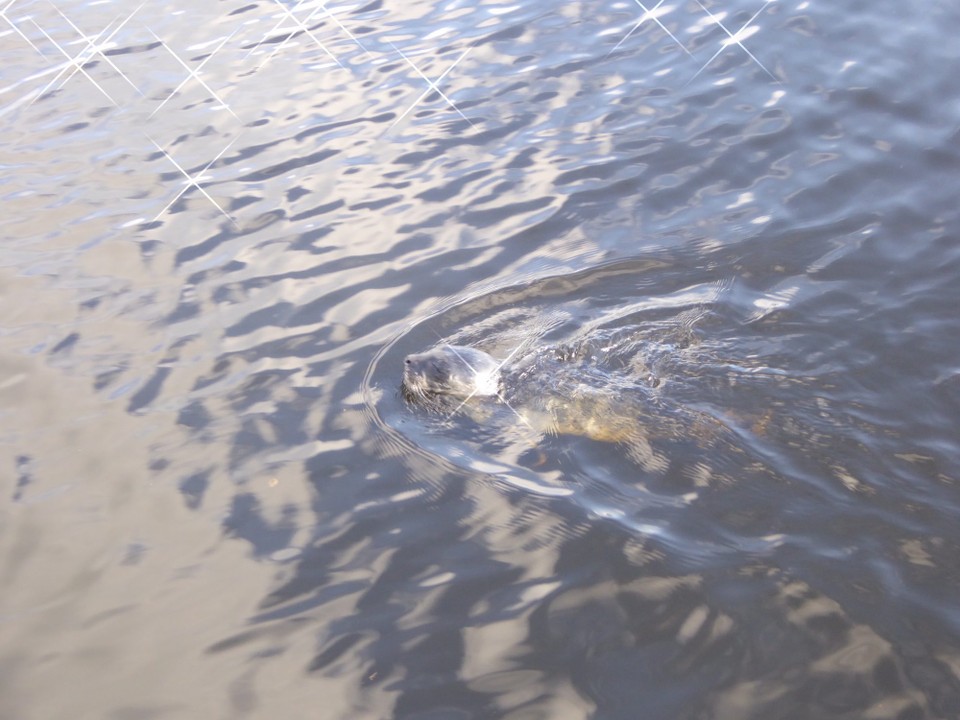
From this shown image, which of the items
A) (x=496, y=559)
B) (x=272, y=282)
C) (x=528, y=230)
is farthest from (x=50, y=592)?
(x=528, y=230)

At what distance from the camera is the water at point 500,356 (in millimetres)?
3992

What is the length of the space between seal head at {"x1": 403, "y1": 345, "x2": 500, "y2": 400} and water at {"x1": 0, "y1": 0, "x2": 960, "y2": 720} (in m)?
0.16

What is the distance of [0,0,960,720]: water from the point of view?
3.99 m

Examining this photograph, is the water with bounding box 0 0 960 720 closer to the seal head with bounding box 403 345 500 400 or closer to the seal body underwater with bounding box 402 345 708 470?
the seal body underwater with bounding box 402 345 708 470

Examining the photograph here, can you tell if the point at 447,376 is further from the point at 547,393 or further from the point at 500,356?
the point at 547,393

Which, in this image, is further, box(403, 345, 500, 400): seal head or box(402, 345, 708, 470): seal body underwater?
box(403, 345, 500, 400): seal head

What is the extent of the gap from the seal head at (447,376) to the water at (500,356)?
6.3 inches

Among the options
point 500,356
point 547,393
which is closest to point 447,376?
point 500,356

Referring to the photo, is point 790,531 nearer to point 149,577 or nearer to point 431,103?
point 149,577

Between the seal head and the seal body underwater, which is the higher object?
the seal head

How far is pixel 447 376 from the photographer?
17.8 feet

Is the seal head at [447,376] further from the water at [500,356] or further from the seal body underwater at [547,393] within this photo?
the water at [500,356]

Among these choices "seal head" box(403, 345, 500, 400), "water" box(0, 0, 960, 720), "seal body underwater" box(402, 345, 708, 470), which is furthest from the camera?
"seal head" box(403, 345, 500, 400)

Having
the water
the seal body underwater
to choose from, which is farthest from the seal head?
the water
